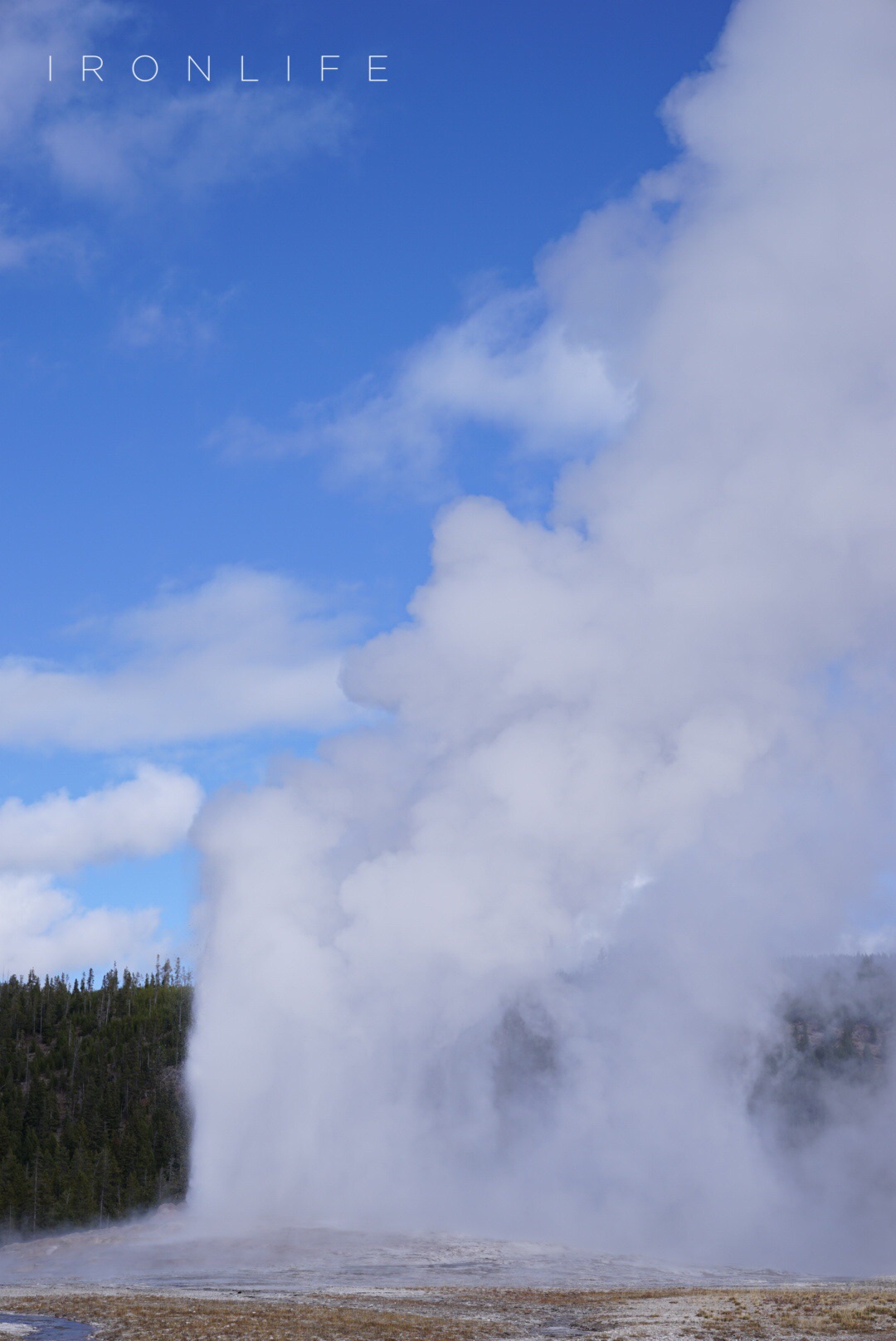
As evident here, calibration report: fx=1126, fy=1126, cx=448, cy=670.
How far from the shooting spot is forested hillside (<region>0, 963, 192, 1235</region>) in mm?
100312

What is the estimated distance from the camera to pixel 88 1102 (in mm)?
126625

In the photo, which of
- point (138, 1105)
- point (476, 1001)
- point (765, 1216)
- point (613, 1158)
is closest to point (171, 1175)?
point (138, 1105)

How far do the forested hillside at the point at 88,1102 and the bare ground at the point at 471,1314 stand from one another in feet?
211

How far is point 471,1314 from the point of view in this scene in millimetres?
38219

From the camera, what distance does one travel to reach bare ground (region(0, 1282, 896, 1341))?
33281 mm

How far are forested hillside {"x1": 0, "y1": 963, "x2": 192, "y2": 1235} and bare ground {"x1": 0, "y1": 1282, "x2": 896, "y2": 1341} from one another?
6417 cm

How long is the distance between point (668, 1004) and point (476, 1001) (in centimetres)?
1820

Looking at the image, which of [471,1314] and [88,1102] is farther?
[88,1102]

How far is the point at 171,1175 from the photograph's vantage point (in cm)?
11225

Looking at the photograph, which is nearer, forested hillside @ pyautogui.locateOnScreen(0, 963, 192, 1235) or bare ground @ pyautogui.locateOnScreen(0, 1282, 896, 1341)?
bare ground @ pyautogui.locateOnScreen(0, 1282, 896, 1341)

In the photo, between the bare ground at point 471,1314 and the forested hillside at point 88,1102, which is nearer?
the bare ground at point 471,1314

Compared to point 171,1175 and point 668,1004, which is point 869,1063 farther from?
point 171,1175

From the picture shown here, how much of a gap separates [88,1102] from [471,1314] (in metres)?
101

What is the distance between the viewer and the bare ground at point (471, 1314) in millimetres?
33281
